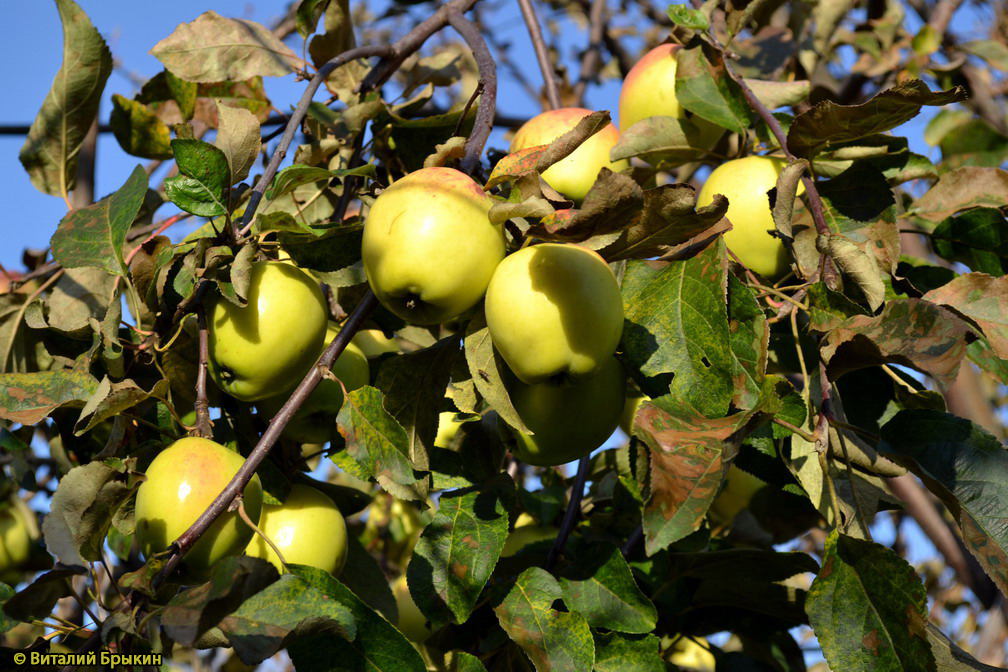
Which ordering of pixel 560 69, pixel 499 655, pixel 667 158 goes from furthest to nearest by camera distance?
pixel 560 69 → pixel 667 158 → pixel 499 655

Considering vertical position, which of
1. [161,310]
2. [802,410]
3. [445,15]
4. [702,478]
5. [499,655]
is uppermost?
[445,15]

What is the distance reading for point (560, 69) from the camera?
221 cm

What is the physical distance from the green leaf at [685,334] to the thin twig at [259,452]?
333 mm

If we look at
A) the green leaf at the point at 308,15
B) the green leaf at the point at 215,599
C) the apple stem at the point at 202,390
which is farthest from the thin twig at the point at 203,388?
the green leaf at the point at 308,15

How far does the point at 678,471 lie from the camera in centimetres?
84

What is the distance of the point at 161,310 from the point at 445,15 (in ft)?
2.28

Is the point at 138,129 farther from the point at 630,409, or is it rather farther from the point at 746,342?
the point at 746,342

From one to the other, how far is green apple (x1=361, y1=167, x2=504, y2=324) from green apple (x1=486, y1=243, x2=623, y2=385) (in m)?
0.05

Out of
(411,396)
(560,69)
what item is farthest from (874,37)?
(411,396)

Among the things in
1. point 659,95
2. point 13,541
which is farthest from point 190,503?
point 13,541

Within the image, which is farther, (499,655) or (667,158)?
(667,158)

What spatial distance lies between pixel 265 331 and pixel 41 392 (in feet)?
0.94

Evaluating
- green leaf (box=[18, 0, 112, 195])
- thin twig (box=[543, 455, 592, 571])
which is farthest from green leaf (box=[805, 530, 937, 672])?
green leaf (box=[18, 0, 112, 195])

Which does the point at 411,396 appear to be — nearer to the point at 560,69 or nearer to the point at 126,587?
the point at 126,587
